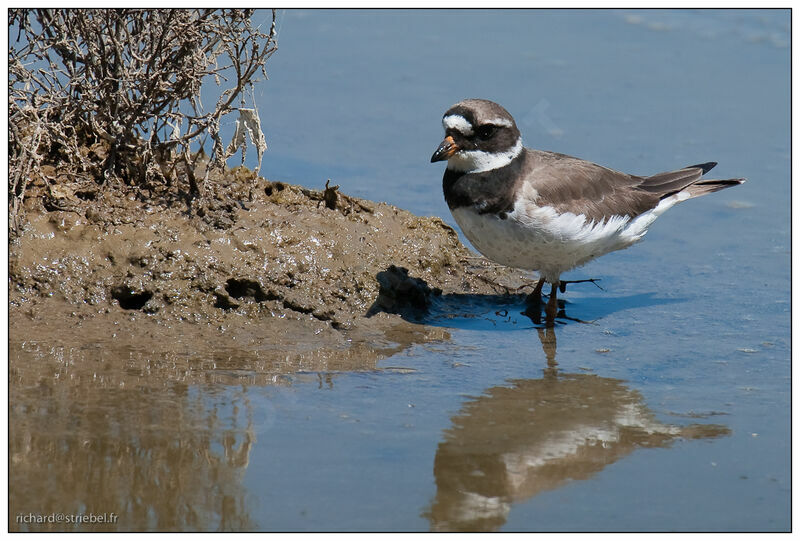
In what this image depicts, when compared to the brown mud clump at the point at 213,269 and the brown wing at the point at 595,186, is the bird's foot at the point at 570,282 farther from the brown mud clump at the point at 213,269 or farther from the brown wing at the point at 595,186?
the brown mud clump at the point at 213,269

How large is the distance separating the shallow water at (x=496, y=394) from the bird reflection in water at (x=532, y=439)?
2 cm

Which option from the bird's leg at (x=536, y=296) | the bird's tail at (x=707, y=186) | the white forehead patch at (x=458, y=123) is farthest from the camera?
the bird's tail at (x=707, y=186)

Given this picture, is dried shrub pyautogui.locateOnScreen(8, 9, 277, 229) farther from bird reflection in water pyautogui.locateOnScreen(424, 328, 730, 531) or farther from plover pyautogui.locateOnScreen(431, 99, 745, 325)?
bird reflection in water pyautogui.locateOnScreen(424, 328, 730, 531)

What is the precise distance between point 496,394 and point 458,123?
228cm

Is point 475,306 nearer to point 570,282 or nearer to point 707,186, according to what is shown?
point 570,282

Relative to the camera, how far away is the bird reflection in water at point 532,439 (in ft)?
17.1

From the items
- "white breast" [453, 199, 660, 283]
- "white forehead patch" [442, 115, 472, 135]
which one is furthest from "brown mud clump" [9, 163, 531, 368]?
"white forehead patch" [442, 115, 472, 135]

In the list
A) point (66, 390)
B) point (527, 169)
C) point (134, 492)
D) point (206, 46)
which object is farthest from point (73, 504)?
point (527, 169)

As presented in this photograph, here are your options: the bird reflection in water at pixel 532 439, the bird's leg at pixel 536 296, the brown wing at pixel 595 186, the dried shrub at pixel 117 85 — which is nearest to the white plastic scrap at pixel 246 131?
the dried shrub at pixel 117 85

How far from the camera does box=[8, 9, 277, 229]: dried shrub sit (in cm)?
729

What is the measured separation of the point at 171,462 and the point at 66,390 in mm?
1149

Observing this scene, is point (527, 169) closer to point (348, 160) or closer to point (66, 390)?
point (348, 160)

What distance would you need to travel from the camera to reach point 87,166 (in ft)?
24.9

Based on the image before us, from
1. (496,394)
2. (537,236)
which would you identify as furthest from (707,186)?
(496,394)
